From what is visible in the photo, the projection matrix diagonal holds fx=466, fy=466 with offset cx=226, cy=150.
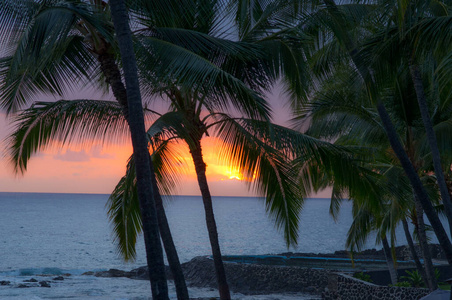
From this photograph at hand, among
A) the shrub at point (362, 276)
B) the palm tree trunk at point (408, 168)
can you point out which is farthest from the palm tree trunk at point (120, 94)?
the shrub at point (362, 276)

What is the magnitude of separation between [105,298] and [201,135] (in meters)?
19.9

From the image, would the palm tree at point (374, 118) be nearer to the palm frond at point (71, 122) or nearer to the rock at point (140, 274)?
the palm frond at point (71, 122)

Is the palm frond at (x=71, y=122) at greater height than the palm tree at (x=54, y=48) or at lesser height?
lesser

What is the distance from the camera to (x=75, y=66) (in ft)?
31.4

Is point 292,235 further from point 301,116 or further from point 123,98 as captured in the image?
point 123,98

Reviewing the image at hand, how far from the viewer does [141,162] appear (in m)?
6.21

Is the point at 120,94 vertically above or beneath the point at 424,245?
above

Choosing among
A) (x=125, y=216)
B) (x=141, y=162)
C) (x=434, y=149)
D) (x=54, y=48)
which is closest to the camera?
(x=141, y=162)

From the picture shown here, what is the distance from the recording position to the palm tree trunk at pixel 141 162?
608cm

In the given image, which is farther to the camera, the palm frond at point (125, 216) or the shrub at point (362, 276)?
the shrub at point (362, 276)

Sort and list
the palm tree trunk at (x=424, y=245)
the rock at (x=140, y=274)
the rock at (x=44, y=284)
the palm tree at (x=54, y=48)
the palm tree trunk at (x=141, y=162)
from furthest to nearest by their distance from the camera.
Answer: the rock at (x=140, y=274), the rock at (x=44, y=284), the palm tree trunk at (x=424, y=245), the palm tree at (x=54, y=48), the palm tree trunk at (x=141, y=162)

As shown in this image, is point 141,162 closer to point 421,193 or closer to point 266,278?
point 421,193

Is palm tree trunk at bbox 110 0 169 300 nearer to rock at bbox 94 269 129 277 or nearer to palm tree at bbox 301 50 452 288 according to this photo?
palm tree at bbox 301 50 452 288

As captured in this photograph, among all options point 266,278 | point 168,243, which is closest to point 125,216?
point 168,243
